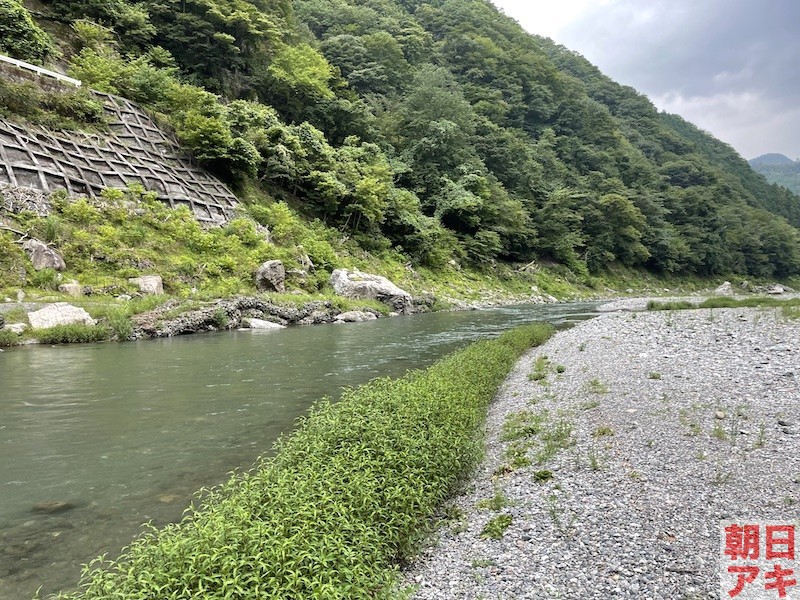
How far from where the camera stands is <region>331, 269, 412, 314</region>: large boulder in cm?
2997

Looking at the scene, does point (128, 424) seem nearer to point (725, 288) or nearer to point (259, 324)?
point (259, 324)

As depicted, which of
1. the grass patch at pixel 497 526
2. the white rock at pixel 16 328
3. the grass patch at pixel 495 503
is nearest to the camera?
the grass patch at pixel 497 526

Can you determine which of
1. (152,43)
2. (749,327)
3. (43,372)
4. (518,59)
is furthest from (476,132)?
(43,372)

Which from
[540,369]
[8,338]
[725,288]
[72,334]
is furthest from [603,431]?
[725,288]

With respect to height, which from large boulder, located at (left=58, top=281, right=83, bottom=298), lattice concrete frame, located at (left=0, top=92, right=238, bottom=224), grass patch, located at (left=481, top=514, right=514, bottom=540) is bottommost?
grass patch, located at (left=481, top=514, right=514, bottom=540)

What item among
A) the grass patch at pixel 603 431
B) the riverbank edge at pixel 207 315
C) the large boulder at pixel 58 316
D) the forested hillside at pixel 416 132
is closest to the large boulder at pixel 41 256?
the riverbank edge at pixel 207 315

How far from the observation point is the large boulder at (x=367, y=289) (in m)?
30.0

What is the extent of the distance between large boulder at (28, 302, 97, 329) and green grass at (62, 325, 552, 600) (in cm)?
1458

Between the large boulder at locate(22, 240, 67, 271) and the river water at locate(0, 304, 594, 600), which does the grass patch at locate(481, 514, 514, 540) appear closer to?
the river water at locate(0, 304, 594, 600)

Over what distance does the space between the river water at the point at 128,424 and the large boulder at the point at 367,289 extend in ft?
39.7

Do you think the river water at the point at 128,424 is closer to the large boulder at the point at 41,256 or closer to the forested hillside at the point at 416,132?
the large boulder at the point at 41,256

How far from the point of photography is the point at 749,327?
50.5 feet

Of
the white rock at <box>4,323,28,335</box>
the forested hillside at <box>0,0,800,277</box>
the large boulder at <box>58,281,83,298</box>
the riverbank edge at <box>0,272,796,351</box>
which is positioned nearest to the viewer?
the white rock at <box>4,323,28,335</box>

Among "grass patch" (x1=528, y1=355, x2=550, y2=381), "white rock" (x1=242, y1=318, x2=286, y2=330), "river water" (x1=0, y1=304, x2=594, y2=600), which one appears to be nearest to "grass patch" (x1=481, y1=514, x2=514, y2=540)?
"river water" (x1=0, y1=304, x2=594, y2=600)
